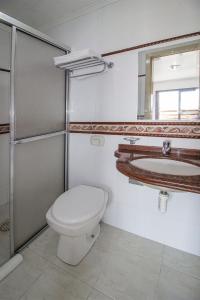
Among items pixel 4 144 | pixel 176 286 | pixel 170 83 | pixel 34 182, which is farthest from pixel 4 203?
pixel 170 83

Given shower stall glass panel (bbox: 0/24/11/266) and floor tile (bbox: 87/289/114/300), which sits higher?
shower stall glass panel (bbox: 0/24/11/266)

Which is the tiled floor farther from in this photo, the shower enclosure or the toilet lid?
the toilet lid

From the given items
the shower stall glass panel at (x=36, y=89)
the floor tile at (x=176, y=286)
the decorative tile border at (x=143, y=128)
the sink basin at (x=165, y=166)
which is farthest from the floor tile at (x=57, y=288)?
the decorative tile border at (x=143, y=128)

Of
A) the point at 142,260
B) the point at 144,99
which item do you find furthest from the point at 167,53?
the point at 142,260

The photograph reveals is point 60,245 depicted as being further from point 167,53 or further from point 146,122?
point 167,53

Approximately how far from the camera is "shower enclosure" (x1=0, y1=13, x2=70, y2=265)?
1.20 metres

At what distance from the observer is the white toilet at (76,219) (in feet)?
3.50

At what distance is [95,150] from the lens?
1.65 metres

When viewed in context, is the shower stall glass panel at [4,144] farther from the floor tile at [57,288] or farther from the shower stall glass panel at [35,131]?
the floor tile at [57,288]

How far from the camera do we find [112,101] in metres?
1.51

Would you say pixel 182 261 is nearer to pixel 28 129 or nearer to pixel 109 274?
pixel 109 274

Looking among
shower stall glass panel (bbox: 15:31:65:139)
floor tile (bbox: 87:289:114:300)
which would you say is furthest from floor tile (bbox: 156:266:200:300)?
shower stall glass panel (bbox: 15:31:65:139)

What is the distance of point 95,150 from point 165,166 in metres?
0.71

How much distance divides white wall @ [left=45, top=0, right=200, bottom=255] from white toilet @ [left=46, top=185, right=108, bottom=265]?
0.28 meters
